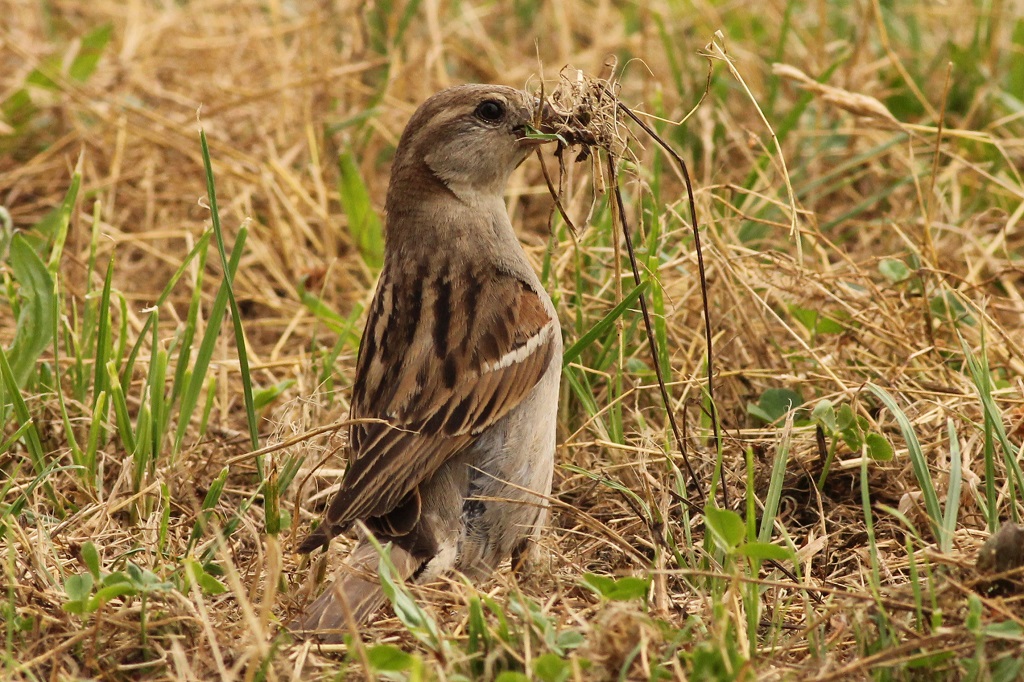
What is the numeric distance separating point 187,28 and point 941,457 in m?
4.96

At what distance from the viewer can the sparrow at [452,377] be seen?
11.1ft

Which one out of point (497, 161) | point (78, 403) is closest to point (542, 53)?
point (497, 161)

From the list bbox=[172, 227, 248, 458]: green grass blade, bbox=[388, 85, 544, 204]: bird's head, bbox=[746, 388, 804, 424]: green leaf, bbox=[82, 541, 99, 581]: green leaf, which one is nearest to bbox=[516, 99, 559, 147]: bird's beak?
bbox=[388, 85, 544, 204]: bird's head

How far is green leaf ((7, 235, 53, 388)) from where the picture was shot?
13.3 feet

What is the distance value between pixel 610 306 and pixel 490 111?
82cm

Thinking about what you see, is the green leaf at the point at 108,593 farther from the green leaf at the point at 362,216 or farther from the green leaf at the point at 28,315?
the green leaf at the point at 362,216

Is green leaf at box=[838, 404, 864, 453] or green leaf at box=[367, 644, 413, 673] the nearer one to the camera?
green leaf at box=[367, 644, 413, 673]

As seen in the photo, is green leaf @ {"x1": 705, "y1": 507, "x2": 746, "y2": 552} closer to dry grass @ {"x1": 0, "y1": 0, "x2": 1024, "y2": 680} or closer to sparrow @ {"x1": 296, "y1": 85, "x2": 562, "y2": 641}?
dry grass @ {"x1": 0, "y1": 0, "x2": 1024, "y2": 680}

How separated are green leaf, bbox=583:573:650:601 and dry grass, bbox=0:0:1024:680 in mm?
70

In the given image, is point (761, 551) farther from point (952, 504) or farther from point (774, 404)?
point (774, 404)

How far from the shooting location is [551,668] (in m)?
2.65

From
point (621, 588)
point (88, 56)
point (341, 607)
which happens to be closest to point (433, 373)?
point (341, 607)

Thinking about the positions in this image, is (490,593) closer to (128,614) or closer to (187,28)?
(128,614)

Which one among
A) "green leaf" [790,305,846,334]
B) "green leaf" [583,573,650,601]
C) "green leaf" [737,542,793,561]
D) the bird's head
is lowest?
"green leaf" [583,573,650,601]
